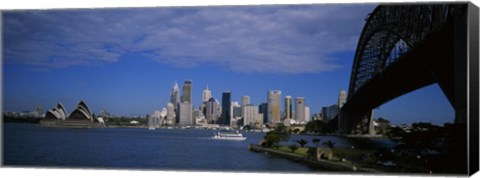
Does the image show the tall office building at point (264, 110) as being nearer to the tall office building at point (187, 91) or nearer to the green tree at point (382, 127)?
the tall office building at point (187, 91)

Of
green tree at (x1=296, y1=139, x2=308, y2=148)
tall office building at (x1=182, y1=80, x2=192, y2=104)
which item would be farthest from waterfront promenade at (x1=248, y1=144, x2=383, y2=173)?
tall office building at (x1=182, y1=80, x2=192, y2=104)

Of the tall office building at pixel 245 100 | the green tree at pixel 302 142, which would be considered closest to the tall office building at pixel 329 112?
the green tree at pixel 302 142

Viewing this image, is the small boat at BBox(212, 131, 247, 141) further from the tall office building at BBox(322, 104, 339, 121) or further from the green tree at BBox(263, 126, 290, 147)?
the tall office building at BBox(322, 104, 339, 121)

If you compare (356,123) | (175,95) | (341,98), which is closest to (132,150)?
(175,95)

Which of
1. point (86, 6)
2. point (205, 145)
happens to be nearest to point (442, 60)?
point (205, 145)

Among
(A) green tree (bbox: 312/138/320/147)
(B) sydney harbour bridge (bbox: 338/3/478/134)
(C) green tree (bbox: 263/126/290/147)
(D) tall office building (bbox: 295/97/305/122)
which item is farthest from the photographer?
(C) green tree (bbox: 263/126/290/147)

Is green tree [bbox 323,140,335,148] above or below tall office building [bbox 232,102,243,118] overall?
below
